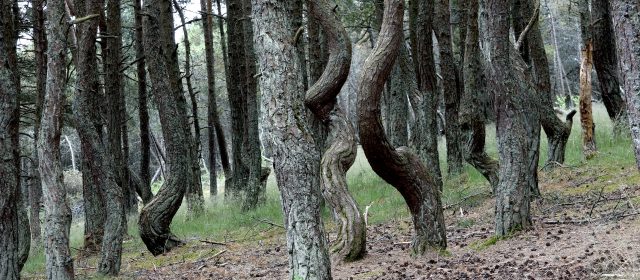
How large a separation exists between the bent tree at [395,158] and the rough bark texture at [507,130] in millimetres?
797

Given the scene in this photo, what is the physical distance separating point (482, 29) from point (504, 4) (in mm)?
369

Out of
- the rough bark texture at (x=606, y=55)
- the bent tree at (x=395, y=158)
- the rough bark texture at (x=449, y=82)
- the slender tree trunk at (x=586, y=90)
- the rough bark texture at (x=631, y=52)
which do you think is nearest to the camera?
the rough bark texture at (x=631, y=52)

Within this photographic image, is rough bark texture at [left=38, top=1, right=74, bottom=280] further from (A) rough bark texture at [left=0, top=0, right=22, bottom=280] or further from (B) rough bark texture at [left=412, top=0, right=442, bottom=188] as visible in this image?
(B) rough bark texture at [left=412, top=0, right=442, bottom=188]

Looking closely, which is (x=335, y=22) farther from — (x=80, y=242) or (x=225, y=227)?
(x=80, y=242)

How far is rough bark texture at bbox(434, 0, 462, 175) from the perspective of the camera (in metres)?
13.3

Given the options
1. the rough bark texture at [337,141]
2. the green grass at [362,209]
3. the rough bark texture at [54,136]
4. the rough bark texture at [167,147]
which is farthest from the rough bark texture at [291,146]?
the rough bark texture at [167,147]

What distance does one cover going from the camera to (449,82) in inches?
547

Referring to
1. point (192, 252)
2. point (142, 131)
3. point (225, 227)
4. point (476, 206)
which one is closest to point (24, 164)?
point (142, 131)

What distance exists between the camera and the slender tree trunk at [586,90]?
13.2 meters

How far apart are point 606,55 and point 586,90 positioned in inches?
69.4

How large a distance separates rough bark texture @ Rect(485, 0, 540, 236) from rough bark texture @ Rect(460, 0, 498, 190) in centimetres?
189

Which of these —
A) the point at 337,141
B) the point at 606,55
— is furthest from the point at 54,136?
the point at 606,55

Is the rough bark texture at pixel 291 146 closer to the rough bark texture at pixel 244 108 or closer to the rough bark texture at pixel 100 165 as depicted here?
the rough bark texture at pixel 100 165

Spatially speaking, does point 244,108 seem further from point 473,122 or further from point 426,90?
point 473,122
